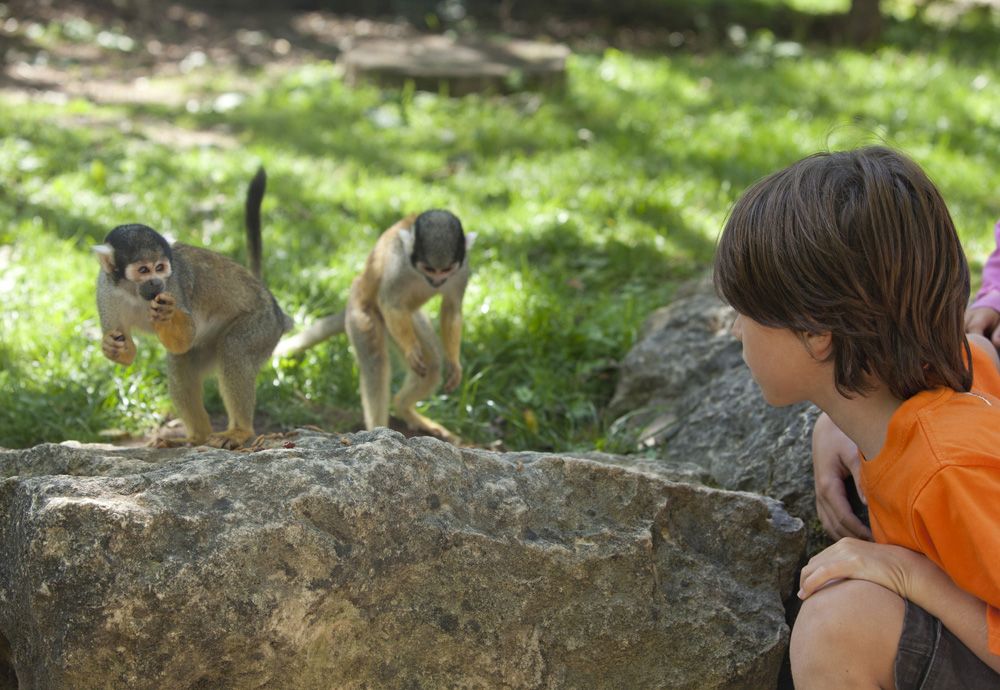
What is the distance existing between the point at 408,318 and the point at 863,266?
7.20 feet

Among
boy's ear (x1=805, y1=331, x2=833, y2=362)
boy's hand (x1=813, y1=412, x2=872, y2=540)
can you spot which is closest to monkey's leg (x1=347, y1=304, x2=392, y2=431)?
boy's hand (x1=813, y1=412, x2=872, y2=540)

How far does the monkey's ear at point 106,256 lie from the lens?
9.71 ft

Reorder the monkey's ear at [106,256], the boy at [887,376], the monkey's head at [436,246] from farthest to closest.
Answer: the monkey's head at [436,246], the monkey's ear at [106,256], the boy at [887,376]

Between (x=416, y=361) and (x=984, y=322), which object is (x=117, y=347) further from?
(x=984, y=322)

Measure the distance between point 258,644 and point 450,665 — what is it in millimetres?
388

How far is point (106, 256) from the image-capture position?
2990mm

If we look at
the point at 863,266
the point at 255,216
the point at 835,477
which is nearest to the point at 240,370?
the point at 255,216

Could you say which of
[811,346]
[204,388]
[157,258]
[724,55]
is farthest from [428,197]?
[724,55]

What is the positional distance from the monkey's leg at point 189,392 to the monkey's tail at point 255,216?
40 centimetres

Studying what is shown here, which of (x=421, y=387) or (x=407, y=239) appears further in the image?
(x=421, y=387)

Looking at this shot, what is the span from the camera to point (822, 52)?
892 centimetres

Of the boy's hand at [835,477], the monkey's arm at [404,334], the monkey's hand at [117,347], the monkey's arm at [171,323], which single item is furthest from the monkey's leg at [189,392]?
the boy's hand at [835,477]

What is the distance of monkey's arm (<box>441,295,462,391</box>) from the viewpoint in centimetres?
386

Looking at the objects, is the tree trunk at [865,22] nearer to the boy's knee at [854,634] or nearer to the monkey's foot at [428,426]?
the monkey's foot at [428,426]
